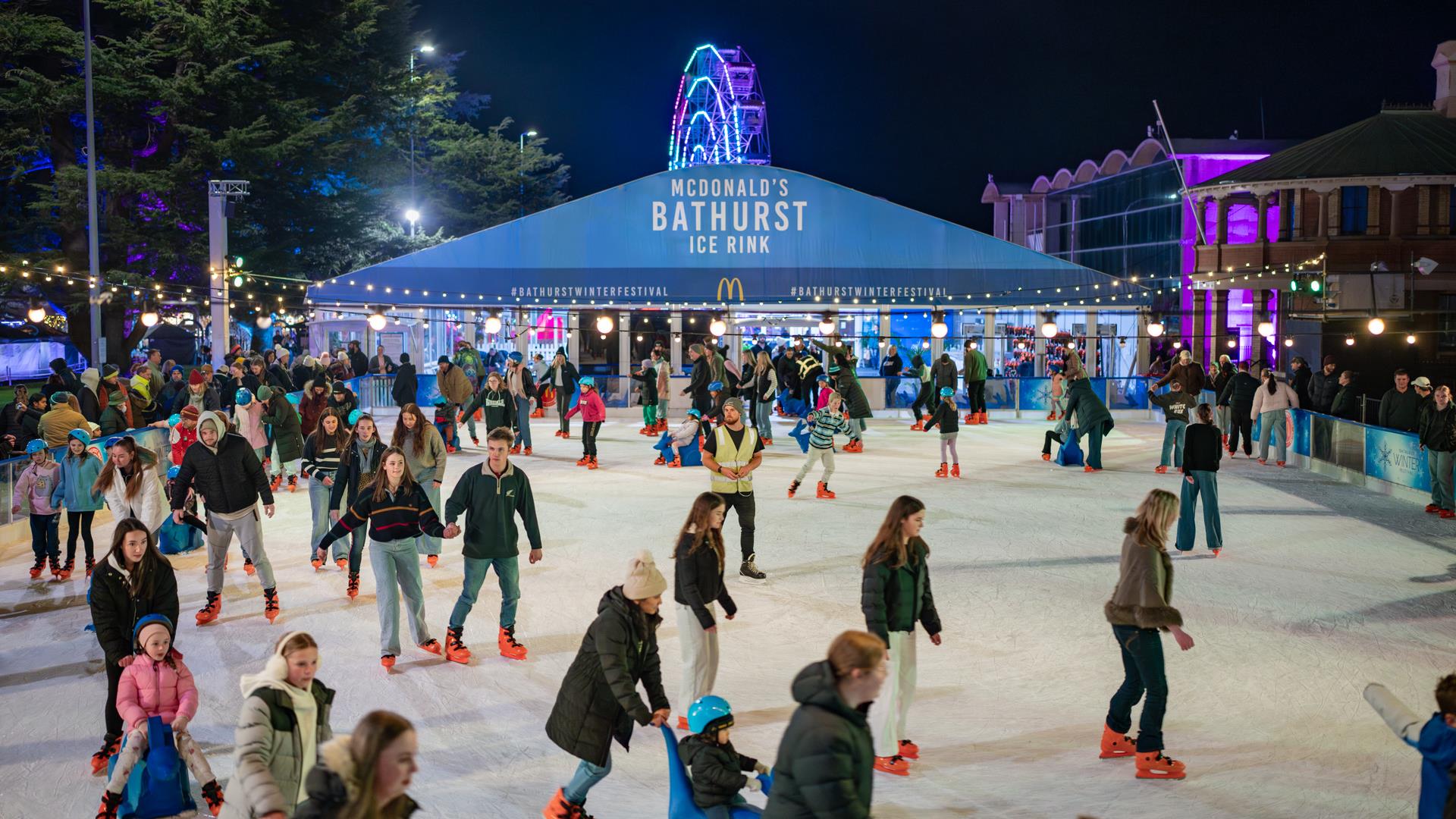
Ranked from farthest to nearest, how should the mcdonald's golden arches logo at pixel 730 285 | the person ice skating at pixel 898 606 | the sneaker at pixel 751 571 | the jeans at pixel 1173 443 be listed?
the mcdonald's golden arches logo at pixel 730 285 → the jeans at pixel 1173 443 → the sneaker at pixel 751 571 → the person ice skating at pixel 898 606

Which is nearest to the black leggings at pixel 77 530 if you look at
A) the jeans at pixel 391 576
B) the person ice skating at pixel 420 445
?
the person ice skating at pixel 420 445

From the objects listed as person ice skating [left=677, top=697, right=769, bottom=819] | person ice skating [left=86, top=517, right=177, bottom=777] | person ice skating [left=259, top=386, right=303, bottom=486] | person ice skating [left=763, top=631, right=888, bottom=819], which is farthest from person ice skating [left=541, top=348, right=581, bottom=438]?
person ice skating [left=763, top=631, right=888, bottom=819]

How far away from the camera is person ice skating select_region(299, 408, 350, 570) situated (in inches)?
439

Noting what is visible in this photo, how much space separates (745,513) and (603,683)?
5.37 m

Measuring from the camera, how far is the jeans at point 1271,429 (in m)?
19.1

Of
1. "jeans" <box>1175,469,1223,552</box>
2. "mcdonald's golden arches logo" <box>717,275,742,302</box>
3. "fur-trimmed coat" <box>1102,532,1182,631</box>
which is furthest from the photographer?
"mcdonald's golden arches logo" <box>717,275,742,302</box>

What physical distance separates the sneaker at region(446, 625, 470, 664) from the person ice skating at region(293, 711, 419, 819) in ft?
16.1

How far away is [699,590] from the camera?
6805 millimetres

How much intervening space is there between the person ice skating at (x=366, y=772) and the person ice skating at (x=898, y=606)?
321 cm

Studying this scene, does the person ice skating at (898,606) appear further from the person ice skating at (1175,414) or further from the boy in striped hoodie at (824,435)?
the person ice skating at (1175,414)

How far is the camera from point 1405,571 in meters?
11.4

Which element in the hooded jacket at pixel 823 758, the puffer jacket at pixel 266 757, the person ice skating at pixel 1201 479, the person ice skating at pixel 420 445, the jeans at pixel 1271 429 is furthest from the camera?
the jeans at pixel 1271 429

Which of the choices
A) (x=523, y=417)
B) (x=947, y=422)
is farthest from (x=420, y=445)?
(x=523, y=417)

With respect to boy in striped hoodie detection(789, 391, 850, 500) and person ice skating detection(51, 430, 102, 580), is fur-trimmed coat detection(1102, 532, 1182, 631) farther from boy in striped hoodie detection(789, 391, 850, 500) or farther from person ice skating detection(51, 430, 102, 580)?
person ice skating detection(51, 430, 102, 580)
